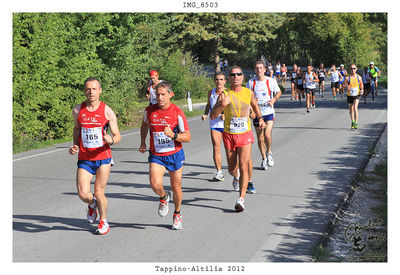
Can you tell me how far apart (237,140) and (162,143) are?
5.22ft

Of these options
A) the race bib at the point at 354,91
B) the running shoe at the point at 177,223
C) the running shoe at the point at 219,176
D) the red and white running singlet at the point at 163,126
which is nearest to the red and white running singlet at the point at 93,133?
the red and white running singlet at the point at 163,126

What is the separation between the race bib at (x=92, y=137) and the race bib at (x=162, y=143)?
674 mm

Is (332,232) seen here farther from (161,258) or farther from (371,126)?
(371,126)

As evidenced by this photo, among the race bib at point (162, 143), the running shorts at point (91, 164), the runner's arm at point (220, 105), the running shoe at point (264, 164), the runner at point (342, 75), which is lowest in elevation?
the running shoe at point (264, 164)

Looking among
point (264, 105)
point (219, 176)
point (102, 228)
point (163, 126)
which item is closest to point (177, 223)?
point (102, 228)

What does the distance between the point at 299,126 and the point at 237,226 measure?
11.9 meters

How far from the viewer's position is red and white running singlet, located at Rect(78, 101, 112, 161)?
23.2 ft

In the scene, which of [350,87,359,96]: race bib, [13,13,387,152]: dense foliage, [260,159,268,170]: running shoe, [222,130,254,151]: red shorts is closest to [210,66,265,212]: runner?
[222,130,254,151]: red shorts

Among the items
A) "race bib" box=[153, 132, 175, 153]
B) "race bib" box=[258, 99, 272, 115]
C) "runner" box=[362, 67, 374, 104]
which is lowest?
"race bib" box=[153, 132, 175, 153]

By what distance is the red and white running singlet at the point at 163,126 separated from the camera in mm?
7148

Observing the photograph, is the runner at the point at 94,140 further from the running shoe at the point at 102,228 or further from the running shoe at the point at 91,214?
the running shoe at the point at 91,214

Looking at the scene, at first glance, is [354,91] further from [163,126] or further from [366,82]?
[163,126]

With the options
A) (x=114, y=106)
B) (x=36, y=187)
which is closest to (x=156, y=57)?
(x=114, y=106)

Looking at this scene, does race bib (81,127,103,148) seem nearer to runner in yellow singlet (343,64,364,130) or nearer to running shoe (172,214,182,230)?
running shoe (172,214,182,230)
